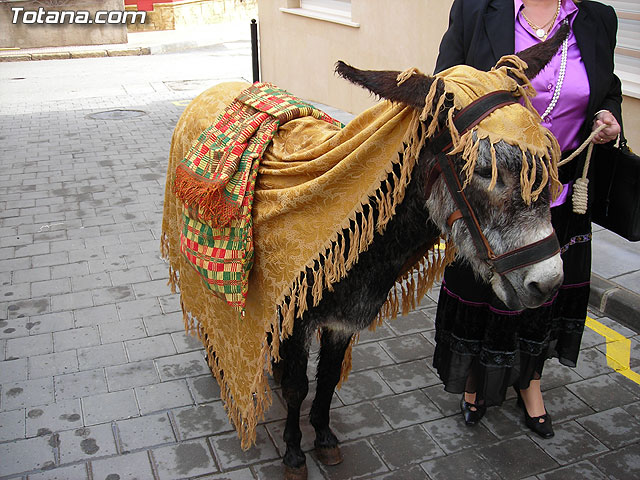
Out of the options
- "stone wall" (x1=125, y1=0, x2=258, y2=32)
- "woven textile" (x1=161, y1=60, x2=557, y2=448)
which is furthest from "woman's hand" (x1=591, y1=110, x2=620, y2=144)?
"stone wall" (x1=125, y1=0, x2=258, y2=32)

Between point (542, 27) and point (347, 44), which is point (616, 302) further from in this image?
point (347, 44)

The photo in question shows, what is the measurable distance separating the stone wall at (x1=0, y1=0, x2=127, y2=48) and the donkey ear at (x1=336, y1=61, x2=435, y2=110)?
18206 mm

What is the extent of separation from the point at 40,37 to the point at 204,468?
1797 cm

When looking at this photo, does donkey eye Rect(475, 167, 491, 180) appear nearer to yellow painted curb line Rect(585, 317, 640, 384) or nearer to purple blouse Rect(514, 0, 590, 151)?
purple blouse Rect(514, 0, 590, 151)

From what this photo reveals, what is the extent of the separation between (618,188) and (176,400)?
2.75 meters

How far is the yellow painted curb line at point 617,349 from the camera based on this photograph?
4.10 metres

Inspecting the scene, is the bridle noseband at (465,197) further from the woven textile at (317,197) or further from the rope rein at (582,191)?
the rope rein at (582,191)

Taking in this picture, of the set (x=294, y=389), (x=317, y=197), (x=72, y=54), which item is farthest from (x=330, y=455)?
(x=72, y=54)

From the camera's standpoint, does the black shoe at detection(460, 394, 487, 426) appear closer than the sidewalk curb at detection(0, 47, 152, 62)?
Yes

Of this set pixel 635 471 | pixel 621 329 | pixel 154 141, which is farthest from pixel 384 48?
pixel 635 471

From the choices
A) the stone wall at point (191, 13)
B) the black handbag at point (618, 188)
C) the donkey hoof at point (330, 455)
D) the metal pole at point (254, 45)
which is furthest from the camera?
the stone wall at point (191, 13)

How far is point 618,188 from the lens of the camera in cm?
319

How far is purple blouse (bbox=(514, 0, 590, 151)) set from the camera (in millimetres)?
2918

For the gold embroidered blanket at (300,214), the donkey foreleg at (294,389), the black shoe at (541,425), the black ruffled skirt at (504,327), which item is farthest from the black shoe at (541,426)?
the donkey foreleg at (294,389)
